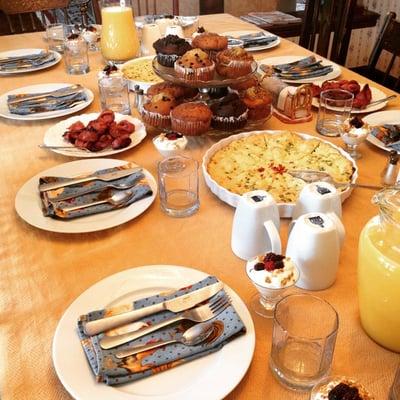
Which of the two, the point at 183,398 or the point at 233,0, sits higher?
the point at 183,398

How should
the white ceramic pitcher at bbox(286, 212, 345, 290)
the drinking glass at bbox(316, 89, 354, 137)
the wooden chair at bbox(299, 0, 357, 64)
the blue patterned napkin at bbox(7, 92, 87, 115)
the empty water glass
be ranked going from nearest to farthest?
the white ceramic pitcher at bbox(286, 212, 345, 290) → the drinking glass at bbox(316, 89, 354, 137) → the blue patterned napkin at bbox(7, 92, 87, 115) → the empty water glass → the wooden chair at bbox(299, 0, 357, 64)

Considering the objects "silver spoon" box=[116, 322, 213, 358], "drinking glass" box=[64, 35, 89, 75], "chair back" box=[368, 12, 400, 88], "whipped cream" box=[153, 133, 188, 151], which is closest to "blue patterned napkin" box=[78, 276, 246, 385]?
"silver spoon" box=[116, 322, 213, 358]

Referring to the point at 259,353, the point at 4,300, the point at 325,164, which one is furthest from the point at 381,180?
the point at 4,300

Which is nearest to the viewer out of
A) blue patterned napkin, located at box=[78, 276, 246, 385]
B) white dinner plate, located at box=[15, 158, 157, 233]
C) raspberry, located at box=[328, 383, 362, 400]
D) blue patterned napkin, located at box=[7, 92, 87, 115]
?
raspberry, located at box=[328, 383, 362, 400]

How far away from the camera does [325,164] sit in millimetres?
1154

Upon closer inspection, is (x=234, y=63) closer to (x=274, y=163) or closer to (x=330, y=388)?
(x=274, y=163)

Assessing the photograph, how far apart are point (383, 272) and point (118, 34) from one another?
1480mm

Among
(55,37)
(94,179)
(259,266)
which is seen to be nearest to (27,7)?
(55,37)

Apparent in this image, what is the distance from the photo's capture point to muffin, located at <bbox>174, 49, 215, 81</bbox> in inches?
53.3

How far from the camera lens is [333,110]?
139 cm

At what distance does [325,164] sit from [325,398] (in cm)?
69

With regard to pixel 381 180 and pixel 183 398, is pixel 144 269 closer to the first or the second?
pixel 183 398

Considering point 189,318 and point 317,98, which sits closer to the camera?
point 189,318

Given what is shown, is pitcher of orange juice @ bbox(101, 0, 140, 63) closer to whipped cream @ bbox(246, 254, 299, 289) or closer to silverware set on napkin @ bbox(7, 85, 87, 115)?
silverware set on napkin @ bbox(7, 85, 87, 115)
